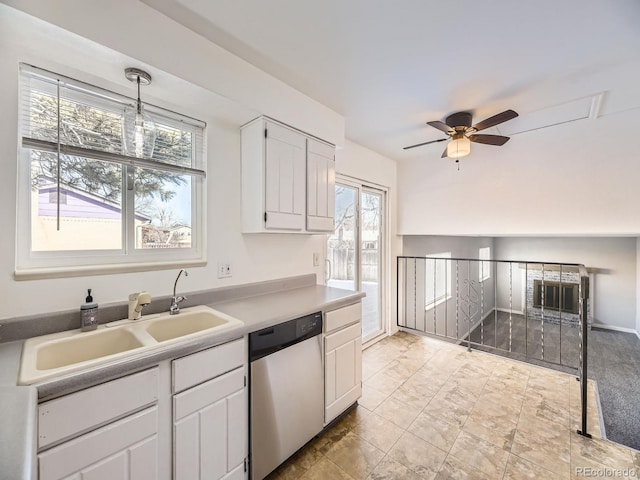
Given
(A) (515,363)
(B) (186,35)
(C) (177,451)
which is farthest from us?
(A) (515,363)

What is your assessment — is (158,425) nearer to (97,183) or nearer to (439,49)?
(97,183)

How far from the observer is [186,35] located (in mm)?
1521

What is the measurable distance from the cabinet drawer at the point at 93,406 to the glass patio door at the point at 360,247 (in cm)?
214

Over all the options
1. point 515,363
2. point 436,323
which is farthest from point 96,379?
point 436,323

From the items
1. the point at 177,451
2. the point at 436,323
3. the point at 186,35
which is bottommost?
the point at 436,323

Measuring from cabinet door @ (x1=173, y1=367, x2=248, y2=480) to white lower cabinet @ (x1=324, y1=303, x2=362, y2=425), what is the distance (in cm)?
68

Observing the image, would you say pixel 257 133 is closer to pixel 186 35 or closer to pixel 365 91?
pixel 186 35

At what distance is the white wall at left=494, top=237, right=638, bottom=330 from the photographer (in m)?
4.95

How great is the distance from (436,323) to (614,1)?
14.1 feet

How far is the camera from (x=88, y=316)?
1.38 m

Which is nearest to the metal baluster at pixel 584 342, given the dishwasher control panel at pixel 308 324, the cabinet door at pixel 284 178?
the dishwasher control panel at pixel 308 324

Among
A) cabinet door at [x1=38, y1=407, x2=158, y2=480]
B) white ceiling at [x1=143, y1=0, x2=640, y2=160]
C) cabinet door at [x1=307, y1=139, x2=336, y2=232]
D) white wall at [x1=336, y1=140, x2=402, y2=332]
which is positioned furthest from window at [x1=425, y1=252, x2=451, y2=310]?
cabinet door at [x1=38, y1=407, x2=158, y2=480]

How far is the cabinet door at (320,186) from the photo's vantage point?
7.49 ft

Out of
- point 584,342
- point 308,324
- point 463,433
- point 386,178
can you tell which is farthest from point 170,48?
point 584,342
